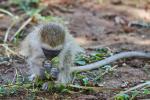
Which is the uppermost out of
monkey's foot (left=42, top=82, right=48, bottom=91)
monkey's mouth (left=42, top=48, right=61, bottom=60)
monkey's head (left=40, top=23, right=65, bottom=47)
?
monkey's head (left=40, top=23, right=65, bottom=47)

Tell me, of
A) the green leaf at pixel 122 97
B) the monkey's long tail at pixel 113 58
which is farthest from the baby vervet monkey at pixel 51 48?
the green leaf at pixel 122 97

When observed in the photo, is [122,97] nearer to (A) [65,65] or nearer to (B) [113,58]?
(A) [65,65]

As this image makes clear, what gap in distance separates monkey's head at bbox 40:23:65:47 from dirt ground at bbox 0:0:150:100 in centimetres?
58

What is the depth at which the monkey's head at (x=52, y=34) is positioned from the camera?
5230 mm

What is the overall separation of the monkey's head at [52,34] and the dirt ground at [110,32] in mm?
581

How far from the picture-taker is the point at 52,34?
528 cm

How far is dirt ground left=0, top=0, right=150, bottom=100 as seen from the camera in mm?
5828

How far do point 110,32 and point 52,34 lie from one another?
3.03 metres

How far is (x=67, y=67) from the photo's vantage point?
550 cm

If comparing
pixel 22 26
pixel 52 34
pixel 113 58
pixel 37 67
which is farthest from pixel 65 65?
pixel 22 26

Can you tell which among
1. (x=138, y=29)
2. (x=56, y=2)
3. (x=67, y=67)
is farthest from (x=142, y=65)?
(x=56, y=2)

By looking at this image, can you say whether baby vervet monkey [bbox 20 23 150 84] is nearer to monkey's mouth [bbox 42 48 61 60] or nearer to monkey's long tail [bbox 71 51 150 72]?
monkey's mouth [bbox 42 48 61 60]

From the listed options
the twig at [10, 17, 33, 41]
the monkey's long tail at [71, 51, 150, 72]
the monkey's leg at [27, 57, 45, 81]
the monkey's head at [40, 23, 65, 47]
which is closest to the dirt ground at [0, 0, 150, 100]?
the monkey's long tail at [71, 51, 150, 72]

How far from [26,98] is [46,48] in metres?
0.58
